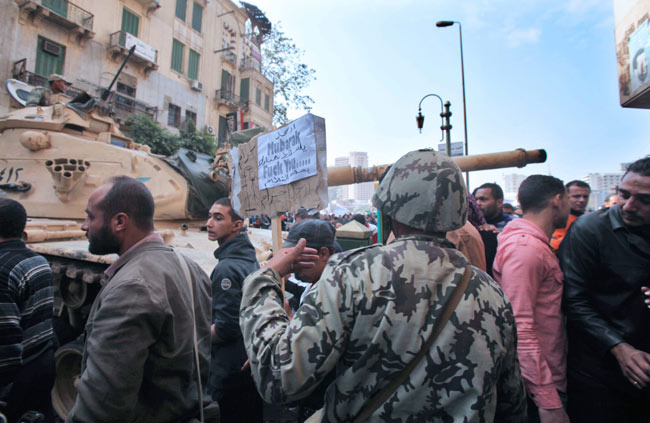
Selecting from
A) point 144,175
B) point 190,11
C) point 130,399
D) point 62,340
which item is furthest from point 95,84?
point 130,399

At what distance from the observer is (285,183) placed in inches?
90.9

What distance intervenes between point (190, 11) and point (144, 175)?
21.9m

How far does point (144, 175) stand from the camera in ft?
17.3

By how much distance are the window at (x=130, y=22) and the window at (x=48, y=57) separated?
156 inches

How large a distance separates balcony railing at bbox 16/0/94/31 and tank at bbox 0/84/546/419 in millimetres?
13267

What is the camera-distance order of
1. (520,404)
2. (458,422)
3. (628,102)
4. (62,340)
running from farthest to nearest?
1. (628,102)
2. (62,340)
3. (520,404)
4. (458,422)

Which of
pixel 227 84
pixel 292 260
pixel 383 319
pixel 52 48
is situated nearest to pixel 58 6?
pixel 52 48

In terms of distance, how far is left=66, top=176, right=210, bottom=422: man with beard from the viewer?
131cm

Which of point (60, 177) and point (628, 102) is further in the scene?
point (628, 102)

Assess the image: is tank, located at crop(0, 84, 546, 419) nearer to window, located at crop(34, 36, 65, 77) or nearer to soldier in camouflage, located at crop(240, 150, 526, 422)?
soldier in camouflage, located at crop(240, 150, 526, 422)

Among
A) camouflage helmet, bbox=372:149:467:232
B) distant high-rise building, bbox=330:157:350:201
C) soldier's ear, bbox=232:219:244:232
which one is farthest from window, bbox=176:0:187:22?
camouflage helmet, bbox=372:149:467:232

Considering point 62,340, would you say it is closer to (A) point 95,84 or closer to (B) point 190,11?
(A) point 95,84

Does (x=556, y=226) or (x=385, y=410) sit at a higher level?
Answer: (x=556, y=226)

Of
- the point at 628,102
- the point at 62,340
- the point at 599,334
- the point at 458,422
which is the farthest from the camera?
the point at 628,102
